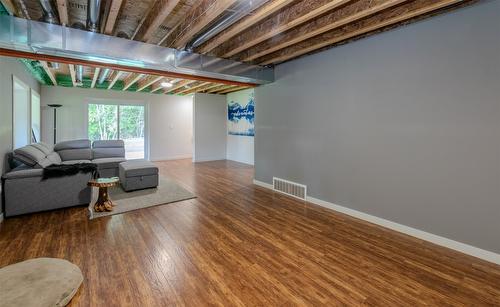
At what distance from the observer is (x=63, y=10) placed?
2.63 meters

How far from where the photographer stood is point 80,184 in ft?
12.7

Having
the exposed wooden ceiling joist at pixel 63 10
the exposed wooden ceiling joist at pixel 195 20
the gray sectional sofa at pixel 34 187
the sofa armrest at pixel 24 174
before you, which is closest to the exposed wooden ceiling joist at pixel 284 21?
the exposed wooden ceiling joist at pixel 195 20

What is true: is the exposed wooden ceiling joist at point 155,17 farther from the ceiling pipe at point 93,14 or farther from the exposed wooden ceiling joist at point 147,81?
the exposed wooden ceiling joist at point 147,81

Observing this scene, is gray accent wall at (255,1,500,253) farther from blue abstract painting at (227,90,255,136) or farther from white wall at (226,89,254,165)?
white wall at (226,89,254,165)

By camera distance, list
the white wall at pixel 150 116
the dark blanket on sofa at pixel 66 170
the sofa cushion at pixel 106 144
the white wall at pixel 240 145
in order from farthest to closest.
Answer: the white wall at pixel 240 145 < the white wall at pixel 150 116 < the sofa cushion at pixel 106 144 < the dark blanket on sofa at pixel 66 170

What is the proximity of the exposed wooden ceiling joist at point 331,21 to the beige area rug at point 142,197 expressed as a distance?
2.89 m

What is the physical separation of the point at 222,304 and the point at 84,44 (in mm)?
3292

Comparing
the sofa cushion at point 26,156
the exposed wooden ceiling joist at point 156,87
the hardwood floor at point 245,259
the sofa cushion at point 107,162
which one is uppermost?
the exposed wooden ceiling joist at point 156,87

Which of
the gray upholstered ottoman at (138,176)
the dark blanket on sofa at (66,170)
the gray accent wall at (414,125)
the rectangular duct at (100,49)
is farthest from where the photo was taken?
the gray upholstered ottoman at (138,176)

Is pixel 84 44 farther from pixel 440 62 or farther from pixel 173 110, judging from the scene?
pixel 173 110

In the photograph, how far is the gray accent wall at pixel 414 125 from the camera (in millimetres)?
2484

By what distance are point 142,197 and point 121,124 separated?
16.5 feet

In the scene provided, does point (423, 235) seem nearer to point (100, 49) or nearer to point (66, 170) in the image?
point (100, 49)

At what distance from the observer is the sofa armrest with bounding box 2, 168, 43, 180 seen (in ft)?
10.9
